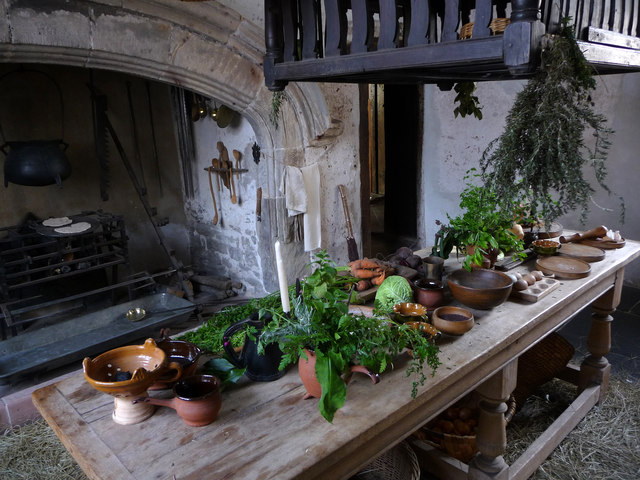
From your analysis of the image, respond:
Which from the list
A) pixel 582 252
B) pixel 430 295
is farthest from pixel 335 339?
pixel 582 252

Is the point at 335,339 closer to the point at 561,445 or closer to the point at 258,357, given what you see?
the point at 258,357

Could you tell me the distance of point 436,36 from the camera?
193 centimetres

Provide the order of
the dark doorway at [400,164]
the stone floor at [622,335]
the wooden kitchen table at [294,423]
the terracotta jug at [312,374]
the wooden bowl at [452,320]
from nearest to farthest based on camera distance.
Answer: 1. the wooden kitchen table at [294,423]
2. the terracotta jug at [312,374]
3. the wooden bowl at [452,320]
4. the stone floor at [622,335]
5. the dark doorway at [400,164]

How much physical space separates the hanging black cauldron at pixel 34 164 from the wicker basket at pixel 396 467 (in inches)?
129

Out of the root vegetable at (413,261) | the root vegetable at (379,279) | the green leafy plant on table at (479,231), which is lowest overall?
the root vegetable at (379,279)

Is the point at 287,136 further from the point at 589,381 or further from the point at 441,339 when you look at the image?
the point at 589,381

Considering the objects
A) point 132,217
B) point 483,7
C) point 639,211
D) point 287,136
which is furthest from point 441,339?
point 132,217

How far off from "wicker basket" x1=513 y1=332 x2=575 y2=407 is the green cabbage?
132 cm

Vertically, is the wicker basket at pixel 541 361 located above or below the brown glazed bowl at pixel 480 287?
below

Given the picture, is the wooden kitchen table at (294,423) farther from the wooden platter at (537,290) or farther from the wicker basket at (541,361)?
the wicker basket at (541,361)

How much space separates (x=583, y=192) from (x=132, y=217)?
15.3 feet

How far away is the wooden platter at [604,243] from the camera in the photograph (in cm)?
293

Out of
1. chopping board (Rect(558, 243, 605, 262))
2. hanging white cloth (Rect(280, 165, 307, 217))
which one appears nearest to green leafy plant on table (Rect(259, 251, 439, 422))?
chopping board (Rect(558, 243, 605, 262))

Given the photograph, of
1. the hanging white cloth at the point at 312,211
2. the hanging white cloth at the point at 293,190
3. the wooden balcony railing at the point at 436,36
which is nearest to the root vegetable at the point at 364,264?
the wooden balcony railing at the point at 436,36
